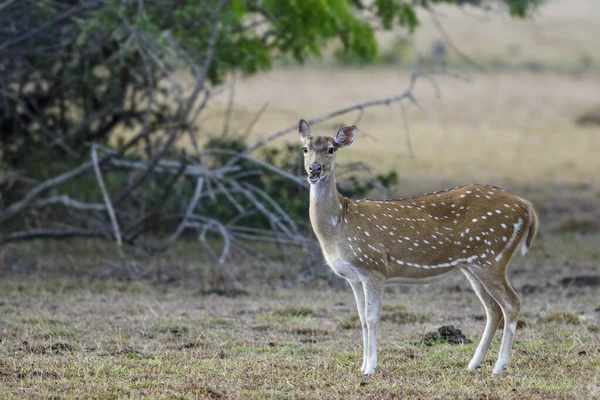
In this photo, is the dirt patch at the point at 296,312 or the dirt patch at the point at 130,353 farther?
the dirt patch at the point at 296,312

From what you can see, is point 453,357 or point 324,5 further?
point 324,5

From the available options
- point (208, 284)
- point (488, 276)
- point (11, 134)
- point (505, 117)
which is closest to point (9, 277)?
point (208, 284)

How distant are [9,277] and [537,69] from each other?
39.4 meters

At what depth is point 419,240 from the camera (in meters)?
7.91

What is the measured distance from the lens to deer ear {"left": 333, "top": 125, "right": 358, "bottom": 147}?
814 cm

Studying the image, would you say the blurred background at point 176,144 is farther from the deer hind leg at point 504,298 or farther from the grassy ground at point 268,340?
the deer hind leg at point 504,298

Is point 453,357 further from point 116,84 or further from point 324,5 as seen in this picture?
point 116,84

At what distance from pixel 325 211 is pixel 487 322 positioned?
1487 mm

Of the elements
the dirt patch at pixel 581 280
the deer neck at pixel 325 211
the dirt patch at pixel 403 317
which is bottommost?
the dirt patch at pixel 581 280

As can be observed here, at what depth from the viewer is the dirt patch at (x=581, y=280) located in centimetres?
1225

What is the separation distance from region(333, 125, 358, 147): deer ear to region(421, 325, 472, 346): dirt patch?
1.85 m

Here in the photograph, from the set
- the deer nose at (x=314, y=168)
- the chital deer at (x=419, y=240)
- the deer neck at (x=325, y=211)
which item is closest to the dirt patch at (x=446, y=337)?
the chital deer at (x=419, y=240)

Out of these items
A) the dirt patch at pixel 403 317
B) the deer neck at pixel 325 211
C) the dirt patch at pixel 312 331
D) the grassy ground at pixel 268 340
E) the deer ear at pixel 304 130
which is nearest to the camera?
the grassy ground at pixel 268 340

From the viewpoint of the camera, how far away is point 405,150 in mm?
26625
